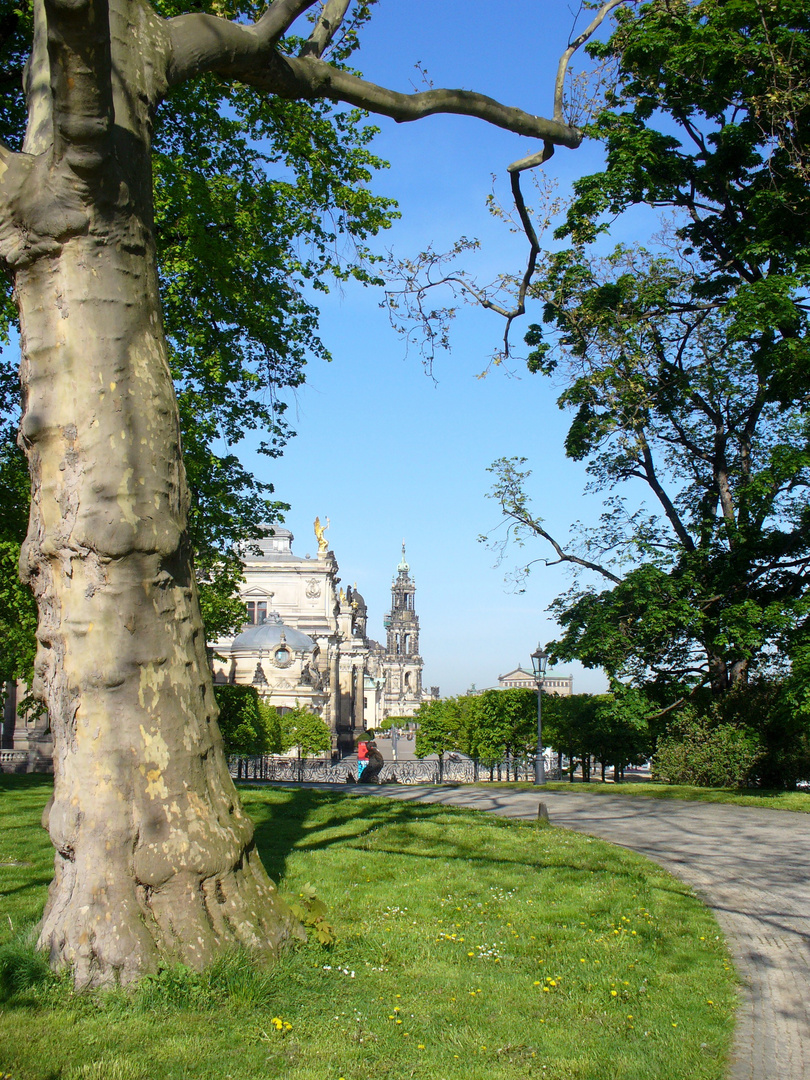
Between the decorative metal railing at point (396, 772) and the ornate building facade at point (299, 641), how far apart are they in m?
4.04

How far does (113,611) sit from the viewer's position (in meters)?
5.04

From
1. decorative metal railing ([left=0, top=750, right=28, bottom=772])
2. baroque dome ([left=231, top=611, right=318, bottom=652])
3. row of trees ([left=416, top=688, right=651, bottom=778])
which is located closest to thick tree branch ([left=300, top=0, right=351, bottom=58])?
row of trees ([left=416, top=688, right=651, bottom=778])

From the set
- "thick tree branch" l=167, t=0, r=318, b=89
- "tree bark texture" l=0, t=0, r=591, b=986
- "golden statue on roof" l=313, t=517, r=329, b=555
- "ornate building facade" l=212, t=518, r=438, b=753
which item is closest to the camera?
"tree bark texture" l=0, t=0, r=591, b=986

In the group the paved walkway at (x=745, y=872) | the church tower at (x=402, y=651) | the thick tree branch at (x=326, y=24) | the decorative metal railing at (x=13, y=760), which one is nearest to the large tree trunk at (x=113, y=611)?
the thick tree branch at (x=326, y=24)

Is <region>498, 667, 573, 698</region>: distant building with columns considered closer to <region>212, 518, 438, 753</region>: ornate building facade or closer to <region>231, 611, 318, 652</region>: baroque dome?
<region>212, 518, 438, 753</region>: ornate building facade

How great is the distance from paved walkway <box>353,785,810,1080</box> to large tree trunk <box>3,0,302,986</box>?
3.07m

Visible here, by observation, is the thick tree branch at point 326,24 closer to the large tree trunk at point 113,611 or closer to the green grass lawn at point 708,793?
the large tree trunk at point 113,611

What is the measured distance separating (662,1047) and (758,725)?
59.4 ft

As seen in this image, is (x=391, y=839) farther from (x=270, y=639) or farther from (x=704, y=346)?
(x=270, y=639)

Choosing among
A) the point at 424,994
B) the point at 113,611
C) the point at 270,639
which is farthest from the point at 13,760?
the point at 424,994

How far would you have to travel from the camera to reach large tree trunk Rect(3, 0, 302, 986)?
16.1ft

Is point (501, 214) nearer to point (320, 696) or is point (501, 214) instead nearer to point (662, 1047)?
point (662, 1047)

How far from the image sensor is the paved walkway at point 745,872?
5105mm

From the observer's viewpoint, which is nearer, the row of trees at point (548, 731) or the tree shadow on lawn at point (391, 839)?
the tree shadow on lawn at point (391, 839)
